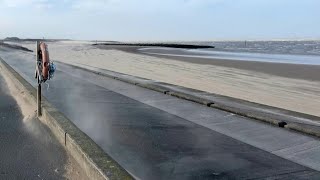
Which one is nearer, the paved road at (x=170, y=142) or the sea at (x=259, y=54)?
the paved road at (x=170, y=142)

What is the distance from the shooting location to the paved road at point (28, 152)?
18.3ft

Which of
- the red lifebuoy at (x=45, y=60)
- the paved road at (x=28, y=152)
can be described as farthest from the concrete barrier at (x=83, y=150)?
the red lifebuoy at (x=45, y=60)

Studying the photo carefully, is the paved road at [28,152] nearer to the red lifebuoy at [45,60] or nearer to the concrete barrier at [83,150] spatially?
the concrete barrier at [83,150]

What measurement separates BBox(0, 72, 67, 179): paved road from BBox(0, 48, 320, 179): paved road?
67cm

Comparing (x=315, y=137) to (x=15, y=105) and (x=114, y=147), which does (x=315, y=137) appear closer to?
(x=114, y=147)

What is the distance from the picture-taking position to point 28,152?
6.52 m

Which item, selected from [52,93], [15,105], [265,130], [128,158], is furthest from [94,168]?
[52,93]

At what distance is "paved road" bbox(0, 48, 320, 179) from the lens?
5031 mm

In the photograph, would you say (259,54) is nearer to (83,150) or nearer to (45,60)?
(45,60)

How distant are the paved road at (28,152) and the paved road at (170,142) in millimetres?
666

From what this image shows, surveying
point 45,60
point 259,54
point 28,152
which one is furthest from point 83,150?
point 259,54

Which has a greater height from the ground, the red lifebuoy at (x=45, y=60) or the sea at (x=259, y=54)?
the red lifebuoy at (x=45, y=60)

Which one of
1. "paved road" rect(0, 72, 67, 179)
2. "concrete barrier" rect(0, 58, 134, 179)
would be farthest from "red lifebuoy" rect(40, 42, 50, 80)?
"paved road" rect(0, 72, 67, 179)

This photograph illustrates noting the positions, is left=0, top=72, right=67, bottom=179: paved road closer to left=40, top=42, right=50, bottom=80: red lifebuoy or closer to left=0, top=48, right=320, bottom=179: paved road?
left=0, top=48, right=320, bottom=179: paved road
